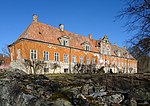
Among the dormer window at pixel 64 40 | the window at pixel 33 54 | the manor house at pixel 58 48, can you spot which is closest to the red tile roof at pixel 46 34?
the manor house at pixel 58 48

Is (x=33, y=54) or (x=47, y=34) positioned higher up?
(x=47, y=34)

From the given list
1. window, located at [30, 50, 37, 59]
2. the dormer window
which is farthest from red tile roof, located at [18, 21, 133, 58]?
window, located at [30, 50, 37, 59]

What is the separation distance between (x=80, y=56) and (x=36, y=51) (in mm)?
10625

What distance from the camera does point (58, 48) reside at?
31.7 m

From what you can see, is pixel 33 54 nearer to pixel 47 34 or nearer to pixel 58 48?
pixel 47 34

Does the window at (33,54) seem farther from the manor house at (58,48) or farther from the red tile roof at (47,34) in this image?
the red tile roof at (47,34)

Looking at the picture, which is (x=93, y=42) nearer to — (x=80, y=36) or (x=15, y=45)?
(x=80, y=36)

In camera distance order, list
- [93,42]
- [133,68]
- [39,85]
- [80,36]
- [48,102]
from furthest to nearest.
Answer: [133,68]
[93,42]
[80,36]
[39,85]
[48,102]

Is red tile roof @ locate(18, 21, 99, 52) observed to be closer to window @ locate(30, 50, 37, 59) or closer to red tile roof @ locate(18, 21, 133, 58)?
red tile roof @ locate(18, 21, 133, 58)

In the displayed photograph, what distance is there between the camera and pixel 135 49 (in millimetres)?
11312

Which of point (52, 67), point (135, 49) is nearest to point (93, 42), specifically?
point (52, 67)

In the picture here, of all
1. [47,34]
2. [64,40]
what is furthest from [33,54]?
[64,40]

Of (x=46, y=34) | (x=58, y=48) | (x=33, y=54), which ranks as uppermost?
(x=46, y=34)

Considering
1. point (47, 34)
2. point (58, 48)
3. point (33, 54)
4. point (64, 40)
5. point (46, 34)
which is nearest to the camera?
point (33, 54)
